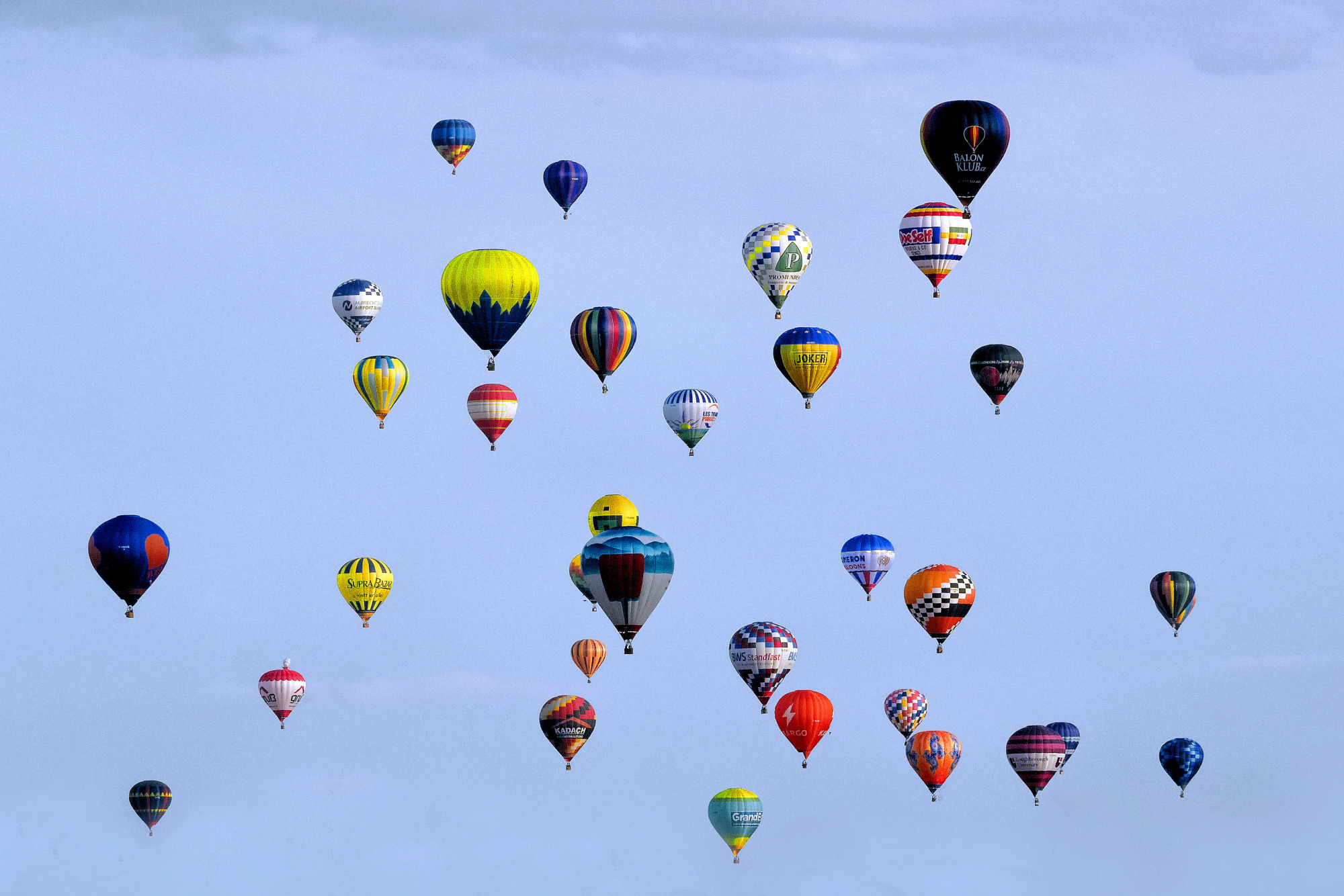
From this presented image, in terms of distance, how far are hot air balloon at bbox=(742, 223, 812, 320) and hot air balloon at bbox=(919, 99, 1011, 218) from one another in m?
7.62

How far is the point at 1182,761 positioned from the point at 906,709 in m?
8.85

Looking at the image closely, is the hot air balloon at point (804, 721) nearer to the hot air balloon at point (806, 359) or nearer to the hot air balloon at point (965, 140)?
the hot air balloon at point (806, 359)

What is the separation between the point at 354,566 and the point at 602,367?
1169 centimetres

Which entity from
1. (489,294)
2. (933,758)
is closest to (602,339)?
(489,294)

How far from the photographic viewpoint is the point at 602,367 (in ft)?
229

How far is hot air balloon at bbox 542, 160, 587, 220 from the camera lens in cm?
7606

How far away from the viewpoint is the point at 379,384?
75.9 metres

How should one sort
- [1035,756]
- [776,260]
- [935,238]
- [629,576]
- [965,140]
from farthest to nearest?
[1035,756] → [776,260] → [935,238] → [965,140] → [629,576]

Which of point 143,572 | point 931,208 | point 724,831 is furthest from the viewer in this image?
point 724,831

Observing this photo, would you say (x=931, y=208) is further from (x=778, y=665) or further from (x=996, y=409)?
(x=778, y=665)

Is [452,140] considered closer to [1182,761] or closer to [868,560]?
[868,560]

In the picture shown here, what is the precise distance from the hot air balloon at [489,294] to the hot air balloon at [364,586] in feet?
38.4

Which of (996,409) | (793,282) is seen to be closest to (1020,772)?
(996,409)

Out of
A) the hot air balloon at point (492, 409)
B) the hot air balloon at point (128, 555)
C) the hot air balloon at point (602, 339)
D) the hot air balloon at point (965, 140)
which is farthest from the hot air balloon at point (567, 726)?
the hot air balloon at point (965, 140)
